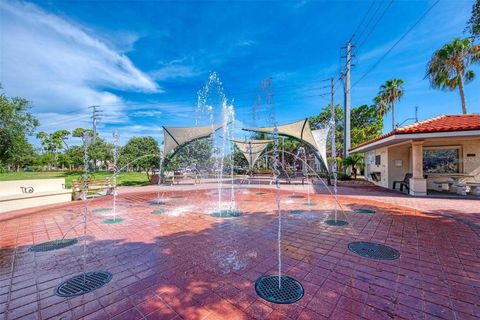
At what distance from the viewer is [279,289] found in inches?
92.5

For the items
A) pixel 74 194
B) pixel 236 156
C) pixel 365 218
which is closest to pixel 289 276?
pixel 365 218

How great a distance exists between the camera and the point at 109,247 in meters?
3.66

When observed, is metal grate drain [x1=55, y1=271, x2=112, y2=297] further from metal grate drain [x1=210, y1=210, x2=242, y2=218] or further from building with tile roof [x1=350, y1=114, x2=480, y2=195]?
building with tile roof [x1=350, y1=114, x2=480, y2=195]

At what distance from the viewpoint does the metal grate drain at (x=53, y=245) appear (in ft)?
11.9

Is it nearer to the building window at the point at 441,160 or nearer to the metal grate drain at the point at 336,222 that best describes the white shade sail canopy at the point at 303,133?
the building window at the point at 441,160

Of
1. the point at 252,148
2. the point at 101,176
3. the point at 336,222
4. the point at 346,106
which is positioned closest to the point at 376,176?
the point at 346,106

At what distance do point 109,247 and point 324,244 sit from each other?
12.5 ft

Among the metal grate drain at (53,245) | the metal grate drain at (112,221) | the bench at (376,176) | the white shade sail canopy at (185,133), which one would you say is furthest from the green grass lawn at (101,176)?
the bench at (376,176)

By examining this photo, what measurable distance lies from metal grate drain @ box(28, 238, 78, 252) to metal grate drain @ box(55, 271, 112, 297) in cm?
155

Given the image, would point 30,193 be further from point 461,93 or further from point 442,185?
point 461,93

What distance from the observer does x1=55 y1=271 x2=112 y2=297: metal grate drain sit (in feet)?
7.72

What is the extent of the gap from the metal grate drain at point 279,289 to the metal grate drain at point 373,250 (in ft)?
4.95

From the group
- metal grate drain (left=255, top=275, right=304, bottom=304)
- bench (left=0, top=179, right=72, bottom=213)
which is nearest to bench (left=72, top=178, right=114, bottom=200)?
bench (left=0, top=179, right=72, bottom=213)

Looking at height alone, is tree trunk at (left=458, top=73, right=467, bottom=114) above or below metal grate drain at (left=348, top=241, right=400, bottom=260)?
above
